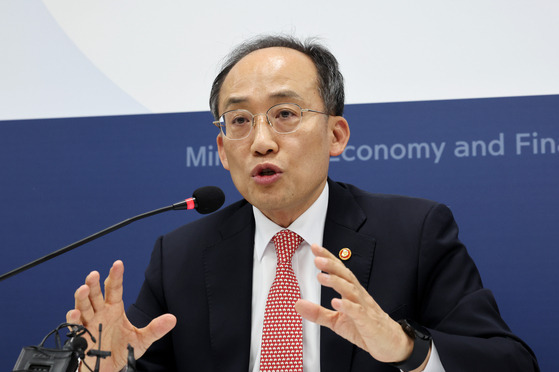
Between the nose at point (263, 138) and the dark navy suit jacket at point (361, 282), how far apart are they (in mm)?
340

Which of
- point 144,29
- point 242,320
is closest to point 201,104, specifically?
point 144,29

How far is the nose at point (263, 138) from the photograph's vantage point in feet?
6.46

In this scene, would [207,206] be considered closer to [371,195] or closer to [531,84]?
[371,195]

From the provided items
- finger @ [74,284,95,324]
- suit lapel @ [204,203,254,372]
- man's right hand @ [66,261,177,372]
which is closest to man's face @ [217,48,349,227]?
suit lapel @ [204,203,254,372]

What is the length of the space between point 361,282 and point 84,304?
85 centimetres

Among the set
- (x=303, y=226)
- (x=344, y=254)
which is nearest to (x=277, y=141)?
(x=303, y=226)

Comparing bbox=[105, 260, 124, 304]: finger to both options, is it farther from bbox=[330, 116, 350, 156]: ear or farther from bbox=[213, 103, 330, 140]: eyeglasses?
bbox=[330, 116, 350, 156]: ear

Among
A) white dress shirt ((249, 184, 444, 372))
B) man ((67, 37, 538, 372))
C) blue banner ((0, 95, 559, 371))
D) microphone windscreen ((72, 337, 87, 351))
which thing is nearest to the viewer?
microphone windscreen ((72, 337, 87, 351))

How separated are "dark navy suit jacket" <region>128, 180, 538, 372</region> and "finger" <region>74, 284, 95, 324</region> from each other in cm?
51

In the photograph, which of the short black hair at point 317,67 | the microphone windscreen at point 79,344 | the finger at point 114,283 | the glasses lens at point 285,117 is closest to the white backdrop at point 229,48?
the short black hair at point 317,67

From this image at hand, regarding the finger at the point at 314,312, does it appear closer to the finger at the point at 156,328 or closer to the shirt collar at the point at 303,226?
the finger at the point at 156,328

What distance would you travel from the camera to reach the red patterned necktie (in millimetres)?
1872

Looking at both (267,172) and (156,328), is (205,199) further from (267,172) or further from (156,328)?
(156,328)

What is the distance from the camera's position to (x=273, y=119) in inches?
79.8
